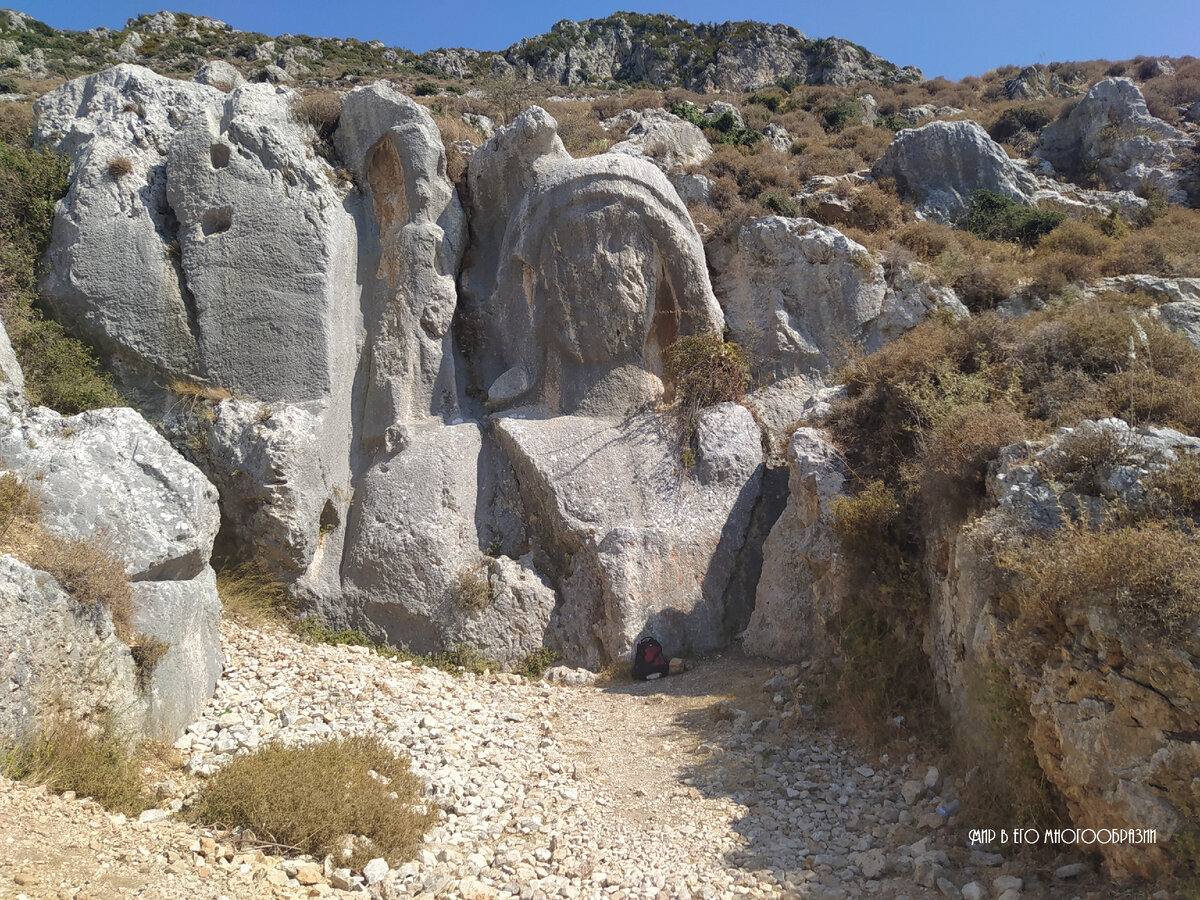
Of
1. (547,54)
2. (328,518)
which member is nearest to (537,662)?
(328,518)

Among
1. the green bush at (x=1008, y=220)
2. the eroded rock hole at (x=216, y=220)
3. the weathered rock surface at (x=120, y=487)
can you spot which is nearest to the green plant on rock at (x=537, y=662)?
the weathered rock surface at (x=120, y=487)

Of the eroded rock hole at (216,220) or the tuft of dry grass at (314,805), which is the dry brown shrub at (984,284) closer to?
the eroded rock hole at (216,220)

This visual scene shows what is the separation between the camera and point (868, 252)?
977 cm

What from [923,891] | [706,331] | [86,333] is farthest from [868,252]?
[86,333]

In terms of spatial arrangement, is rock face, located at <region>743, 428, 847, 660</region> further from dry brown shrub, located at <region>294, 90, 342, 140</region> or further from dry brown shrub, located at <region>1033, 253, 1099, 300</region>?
dry brown shrub, located at <region>294, 90, 342, 140</region>

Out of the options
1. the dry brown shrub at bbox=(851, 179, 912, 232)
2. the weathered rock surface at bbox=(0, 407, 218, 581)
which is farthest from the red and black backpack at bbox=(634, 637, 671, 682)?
the dry brown shrub at bbox=(851, 179, 912, 232)

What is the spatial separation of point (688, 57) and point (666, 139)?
25205mm

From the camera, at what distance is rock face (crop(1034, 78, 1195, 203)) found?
45.6ft

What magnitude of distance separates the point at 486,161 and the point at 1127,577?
7.70 metres

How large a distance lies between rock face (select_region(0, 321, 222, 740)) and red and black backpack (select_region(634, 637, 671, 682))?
10.7 feet

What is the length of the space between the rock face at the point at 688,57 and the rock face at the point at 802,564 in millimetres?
28890

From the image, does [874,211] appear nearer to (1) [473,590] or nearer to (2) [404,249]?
(2) [404,249]

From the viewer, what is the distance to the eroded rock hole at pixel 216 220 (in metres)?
7.89

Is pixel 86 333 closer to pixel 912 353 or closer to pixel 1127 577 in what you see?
pixel 912 353
